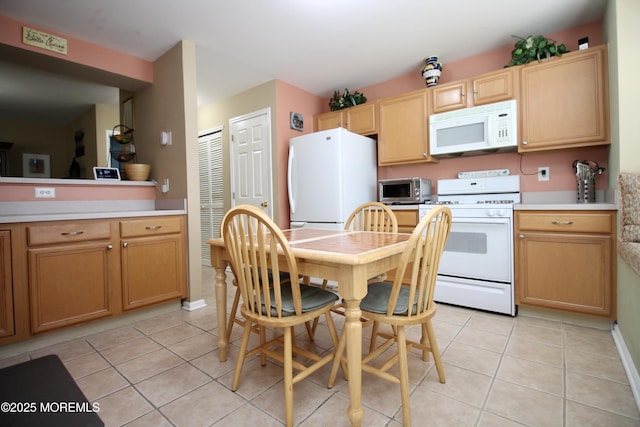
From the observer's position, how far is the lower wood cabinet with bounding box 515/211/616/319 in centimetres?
212

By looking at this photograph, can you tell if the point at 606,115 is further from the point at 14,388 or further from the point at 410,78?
the point at 14,388

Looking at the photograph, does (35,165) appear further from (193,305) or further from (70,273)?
(193,305)

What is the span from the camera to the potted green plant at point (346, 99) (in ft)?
12.1

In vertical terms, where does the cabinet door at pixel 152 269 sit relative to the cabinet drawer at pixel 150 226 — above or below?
below

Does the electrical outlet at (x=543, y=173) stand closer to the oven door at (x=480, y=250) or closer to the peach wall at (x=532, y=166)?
the peach wall at (x=532, y=166)

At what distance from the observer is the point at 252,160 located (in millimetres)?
3961

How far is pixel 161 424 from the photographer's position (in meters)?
1.32

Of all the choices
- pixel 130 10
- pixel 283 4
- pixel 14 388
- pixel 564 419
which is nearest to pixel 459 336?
pixel 564 419

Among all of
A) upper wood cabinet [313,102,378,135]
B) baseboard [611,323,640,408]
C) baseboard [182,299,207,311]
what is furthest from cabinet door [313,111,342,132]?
baseboard [611,323,640,408]

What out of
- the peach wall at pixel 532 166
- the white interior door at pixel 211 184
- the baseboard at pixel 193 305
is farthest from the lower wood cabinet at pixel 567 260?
the white interior door at pixel 211 184

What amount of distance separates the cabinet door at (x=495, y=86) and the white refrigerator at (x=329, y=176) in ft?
3.93

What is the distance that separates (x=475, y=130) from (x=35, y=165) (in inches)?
257

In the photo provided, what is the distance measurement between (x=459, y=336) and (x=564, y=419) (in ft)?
2.71

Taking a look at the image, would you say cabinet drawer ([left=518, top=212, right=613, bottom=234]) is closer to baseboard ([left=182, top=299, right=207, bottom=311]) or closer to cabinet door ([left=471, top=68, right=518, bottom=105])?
cabinet door ([left=471, top=68, right=518, bottom=105])
